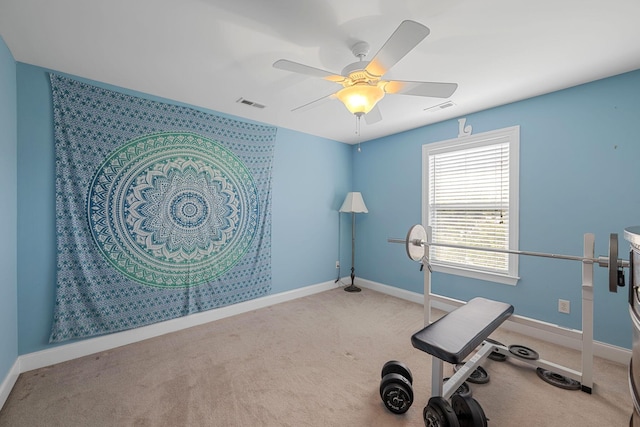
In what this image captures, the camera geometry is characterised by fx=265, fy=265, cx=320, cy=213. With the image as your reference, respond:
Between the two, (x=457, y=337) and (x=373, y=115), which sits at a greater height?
(x=373, y=115)

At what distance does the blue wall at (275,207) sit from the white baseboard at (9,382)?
0.40 ft

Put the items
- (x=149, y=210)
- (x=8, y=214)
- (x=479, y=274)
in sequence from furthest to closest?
1. (x=479, y=274)
2. (x=149, y=210)
3. (x=8, y=214)

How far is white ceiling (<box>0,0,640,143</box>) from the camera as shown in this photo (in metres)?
1.48

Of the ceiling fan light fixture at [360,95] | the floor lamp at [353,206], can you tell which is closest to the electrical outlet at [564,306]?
the floor lamp at [353,206]

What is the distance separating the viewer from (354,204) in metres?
4.07

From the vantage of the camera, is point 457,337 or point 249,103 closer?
point 457,337

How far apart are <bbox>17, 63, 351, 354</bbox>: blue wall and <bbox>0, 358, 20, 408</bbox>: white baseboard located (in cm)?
12

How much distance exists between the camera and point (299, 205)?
3805 millimetres

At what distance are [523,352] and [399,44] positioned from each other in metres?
2.54

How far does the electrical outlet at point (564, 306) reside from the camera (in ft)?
8.02

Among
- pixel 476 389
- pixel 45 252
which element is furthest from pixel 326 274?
pixel 45 252

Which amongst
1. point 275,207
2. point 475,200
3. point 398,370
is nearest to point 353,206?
point 275,207

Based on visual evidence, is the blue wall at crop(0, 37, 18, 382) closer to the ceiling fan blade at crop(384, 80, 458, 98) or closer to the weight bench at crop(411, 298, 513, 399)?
the ceiling fan blade at crop(384, 80, 458, 98)

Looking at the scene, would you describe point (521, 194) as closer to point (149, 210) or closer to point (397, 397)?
point (397, 397)
